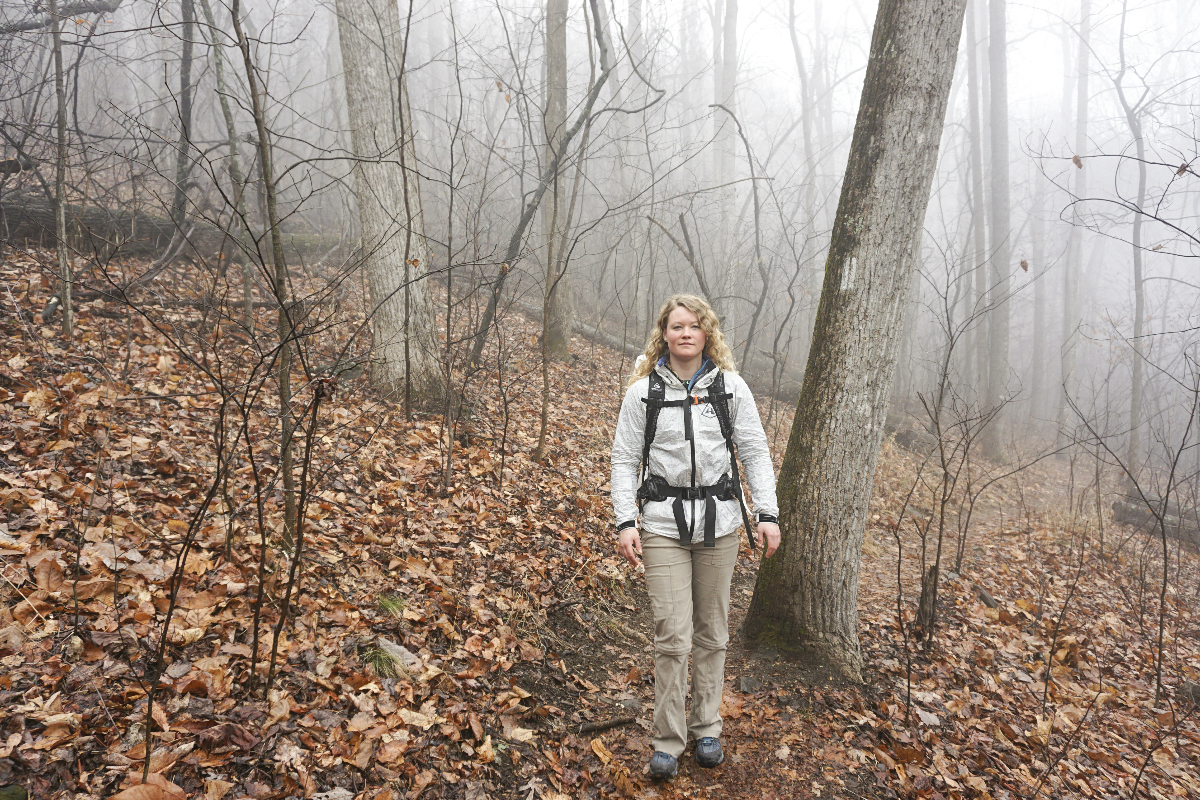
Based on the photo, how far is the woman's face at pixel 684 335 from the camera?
2869mm

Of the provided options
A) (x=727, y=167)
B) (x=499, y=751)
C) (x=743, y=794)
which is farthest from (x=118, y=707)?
(x=727, y=167)

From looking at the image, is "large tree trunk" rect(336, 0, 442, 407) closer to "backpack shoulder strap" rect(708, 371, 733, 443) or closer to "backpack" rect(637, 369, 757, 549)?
"backpack" rect(637, 369, 757, 549)

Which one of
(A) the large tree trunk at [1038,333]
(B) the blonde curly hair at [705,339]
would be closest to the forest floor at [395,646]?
(B) the blonde curly hair at [705,339]

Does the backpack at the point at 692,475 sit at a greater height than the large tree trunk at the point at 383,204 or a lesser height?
lesser

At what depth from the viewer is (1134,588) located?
6.62 meters

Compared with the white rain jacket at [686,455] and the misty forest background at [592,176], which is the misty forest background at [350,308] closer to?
the misty forest background at [592,176]

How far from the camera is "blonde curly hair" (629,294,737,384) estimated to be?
2.98m

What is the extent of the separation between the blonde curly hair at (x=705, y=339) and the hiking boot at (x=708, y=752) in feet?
6.13

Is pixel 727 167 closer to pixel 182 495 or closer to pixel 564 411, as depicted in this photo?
pixel 564 411

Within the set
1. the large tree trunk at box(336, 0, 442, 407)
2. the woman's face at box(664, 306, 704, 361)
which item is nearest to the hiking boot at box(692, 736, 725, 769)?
the woman's face at box(664, 306, 704, 361)

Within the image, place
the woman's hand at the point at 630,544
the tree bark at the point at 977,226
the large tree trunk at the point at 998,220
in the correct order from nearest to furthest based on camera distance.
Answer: the woman's hand at the point at 630,544, the large tree trunk at the point at 998,220, the tree bark at the point at 977,226

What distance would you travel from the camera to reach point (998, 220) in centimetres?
1429

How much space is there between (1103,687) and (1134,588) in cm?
326

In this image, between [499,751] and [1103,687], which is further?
[1103,687]
